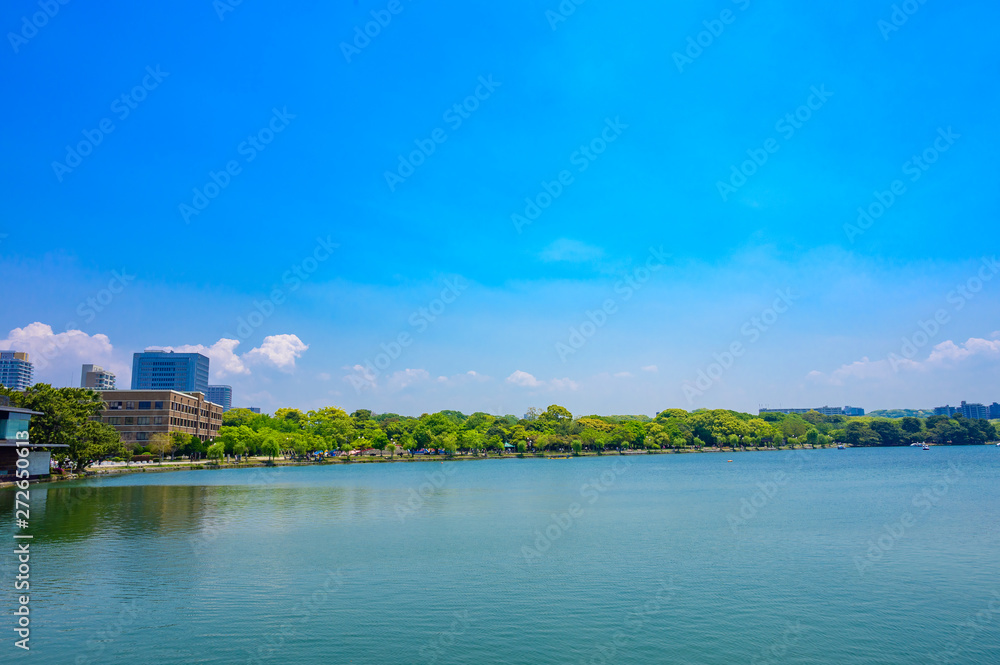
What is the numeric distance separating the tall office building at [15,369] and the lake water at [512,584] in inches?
7814

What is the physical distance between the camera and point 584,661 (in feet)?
37.3

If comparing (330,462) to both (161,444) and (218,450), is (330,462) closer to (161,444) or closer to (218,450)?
(218,450)

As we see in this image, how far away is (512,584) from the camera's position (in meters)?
16.5

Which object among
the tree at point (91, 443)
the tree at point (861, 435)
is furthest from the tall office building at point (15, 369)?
the tree at point (861, 435)

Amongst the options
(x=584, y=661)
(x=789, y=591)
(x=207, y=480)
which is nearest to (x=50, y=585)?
(x=584, y=661)

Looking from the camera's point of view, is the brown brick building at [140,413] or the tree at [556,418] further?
the tree at [556,418]

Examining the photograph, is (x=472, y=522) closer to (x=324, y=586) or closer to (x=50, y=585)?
(x=324, y=586)

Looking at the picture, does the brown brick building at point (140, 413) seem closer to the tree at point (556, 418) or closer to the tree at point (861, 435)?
the tree at point (556, 418)

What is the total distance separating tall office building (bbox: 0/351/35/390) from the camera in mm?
187875

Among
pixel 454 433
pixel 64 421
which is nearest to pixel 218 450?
pixel 64 421

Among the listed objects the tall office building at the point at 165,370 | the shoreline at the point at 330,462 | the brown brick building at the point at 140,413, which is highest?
the tall office building at the point at 165,370

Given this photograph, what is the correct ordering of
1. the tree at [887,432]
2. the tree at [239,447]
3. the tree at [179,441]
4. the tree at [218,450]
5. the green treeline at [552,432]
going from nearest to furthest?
1. the tree at [218,450]
2. the tree at [239,447]
3. the tree at [179,441]
4. the green treeline at [552,432]
5. the tree at [887,432]

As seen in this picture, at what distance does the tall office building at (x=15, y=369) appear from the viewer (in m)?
188

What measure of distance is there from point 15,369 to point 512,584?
232 meters
